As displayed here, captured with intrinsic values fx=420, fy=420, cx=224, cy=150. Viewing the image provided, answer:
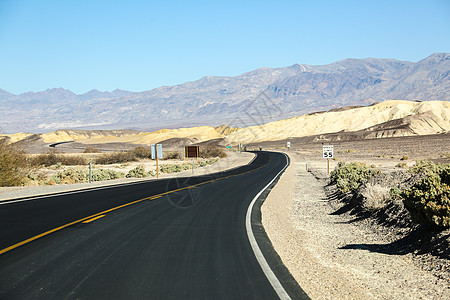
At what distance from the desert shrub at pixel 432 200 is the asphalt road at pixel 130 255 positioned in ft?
10.3

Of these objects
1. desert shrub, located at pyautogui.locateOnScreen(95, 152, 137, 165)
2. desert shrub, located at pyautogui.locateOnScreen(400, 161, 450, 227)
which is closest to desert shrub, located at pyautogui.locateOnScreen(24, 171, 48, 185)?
desert shrub, located at pyautogui.locateOnScreen(400, 161, 450, 227)

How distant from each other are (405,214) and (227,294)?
680 centimetres

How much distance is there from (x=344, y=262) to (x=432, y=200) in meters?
2.21

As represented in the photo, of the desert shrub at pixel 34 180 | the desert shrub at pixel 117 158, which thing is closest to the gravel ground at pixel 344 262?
the desert shrub at pixel 34 180

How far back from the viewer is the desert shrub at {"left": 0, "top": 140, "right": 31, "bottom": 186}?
82.0ft

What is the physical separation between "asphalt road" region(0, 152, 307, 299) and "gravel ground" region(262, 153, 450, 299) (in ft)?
1.40

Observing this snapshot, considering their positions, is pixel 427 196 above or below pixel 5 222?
above

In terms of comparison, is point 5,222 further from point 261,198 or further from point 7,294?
point 261,198

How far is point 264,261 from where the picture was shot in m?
7.47

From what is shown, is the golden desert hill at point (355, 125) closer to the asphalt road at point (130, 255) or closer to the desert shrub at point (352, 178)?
the desert shrub at point (352, 178)

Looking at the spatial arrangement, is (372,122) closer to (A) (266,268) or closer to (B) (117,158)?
(B) (117,158)

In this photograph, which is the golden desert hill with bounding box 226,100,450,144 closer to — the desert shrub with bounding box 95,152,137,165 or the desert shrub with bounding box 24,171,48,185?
the desert shrub with bounding box 95,152,137,165

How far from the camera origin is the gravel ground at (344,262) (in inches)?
241

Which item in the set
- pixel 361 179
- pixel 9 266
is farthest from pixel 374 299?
pixel 361 179
